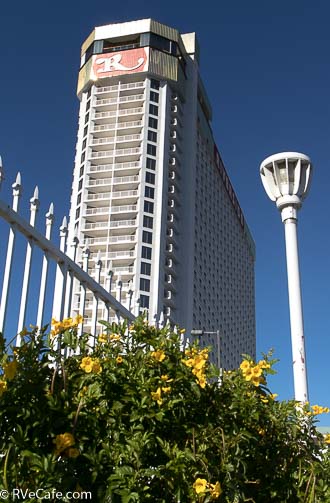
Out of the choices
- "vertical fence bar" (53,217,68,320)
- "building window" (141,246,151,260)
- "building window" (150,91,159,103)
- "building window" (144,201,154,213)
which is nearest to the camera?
"vertical fence bar" (53,217,68,320)

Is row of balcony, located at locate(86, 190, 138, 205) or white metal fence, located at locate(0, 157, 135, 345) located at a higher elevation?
row of balcony, located at locate(86, 190, 138, 205)

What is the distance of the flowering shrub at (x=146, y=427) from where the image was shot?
2.52 metres

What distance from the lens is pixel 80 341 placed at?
303 centimetres

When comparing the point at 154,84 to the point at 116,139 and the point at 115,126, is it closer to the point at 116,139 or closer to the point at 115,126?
the point at 115,126

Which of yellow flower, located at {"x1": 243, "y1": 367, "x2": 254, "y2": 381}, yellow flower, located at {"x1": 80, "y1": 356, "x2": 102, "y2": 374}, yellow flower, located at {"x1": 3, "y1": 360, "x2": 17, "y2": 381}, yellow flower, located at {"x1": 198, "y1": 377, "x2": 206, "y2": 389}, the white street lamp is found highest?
the white street lamp

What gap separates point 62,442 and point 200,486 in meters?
0.65

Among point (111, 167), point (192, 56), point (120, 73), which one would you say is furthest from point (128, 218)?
point (192, 56)

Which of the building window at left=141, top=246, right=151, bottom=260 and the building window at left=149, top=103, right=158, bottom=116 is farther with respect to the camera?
the building window at left=149, top=103, right=158, bottom=116

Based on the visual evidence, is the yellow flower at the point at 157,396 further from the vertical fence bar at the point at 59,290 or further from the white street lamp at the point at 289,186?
the white street lamp at the point at 289,186

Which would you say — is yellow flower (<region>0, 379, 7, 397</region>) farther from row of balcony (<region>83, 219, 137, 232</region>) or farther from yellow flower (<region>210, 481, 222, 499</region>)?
row of balcony (<region>83, 219, 137, 232</region>)

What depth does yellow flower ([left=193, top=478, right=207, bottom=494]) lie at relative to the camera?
2.54m

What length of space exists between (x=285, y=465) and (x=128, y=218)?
162 ft

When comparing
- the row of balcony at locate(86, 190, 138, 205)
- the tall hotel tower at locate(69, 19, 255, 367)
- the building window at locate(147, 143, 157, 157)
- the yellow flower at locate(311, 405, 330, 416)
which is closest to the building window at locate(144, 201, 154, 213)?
the tall hotel tower at locate(69, 19, 255, 367)

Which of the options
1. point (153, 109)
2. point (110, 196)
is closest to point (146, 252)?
point (110, 196)
